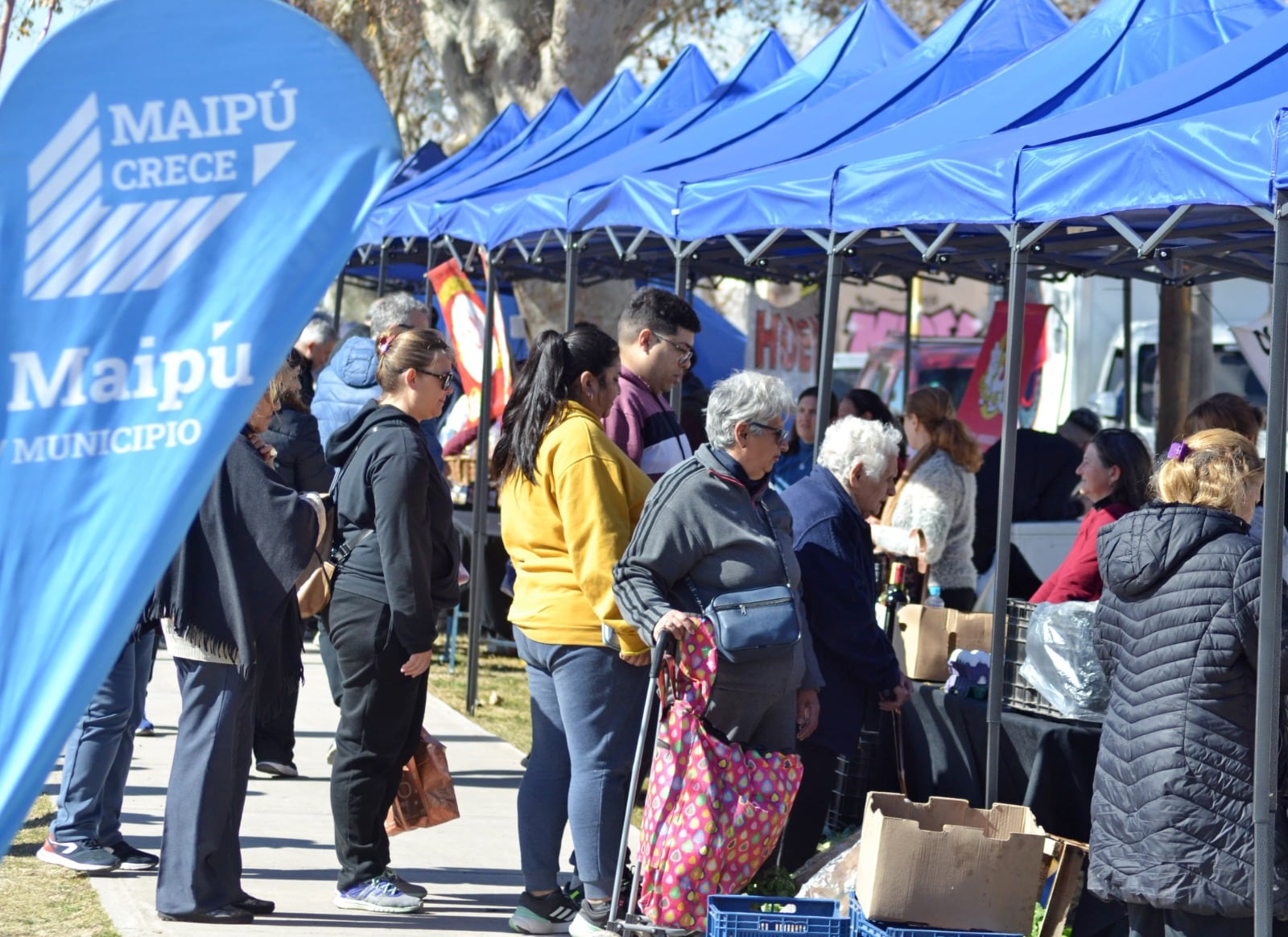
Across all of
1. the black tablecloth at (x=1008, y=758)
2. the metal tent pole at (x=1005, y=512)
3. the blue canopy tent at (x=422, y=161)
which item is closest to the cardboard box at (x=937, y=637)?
Result: the black tablecloth at (x=1008, y=758)

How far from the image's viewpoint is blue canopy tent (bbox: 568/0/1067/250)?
24.7ft

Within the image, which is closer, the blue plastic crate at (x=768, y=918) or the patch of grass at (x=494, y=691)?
the blue plastic crate at (x=768, y=918)

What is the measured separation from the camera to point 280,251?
2.24 m

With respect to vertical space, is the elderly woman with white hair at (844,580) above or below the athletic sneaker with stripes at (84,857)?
above

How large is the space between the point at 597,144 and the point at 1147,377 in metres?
9.73

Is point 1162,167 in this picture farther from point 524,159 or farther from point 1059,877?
point 524,159

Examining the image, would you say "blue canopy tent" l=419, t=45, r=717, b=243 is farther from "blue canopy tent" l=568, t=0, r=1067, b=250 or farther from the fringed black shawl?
the fringed black shawl

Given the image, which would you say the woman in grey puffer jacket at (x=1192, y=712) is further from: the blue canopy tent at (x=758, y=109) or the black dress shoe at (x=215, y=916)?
the blue canopy tent at (x=758, y=109)

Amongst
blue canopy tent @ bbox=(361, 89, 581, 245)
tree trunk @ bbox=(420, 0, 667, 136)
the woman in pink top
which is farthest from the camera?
tree trunk @ bbox=(420, 0, 667, 136)

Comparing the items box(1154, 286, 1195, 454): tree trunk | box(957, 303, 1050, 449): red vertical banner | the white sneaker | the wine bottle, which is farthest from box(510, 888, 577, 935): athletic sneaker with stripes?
box(1154, 286, 1195, 454): tree trunk

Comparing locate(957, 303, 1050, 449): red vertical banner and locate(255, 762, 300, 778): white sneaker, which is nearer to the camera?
locate(255, 762, 300, 778): white sneaker

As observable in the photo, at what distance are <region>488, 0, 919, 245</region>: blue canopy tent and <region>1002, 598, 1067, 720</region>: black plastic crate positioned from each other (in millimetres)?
3664

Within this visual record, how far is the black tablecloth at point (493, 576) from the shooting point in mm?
10430

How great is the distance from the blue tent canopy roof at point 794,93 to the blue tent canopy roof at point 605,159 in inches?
2.2
